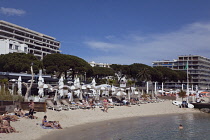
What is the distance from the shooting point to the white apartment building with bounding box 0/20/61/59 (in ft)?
227

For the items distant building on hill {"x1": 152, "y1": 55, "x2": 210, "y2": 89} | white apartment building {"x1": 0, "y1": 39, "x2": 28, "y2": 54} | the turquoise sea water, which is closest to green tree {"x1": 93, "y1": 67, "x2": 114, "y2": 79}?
white apartment building {"x1": 0, "y1": 39, "x2": 28, "y2": 54}

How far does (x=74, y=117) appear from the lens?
910 inches

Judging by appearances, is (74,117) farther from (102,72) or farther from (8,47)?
(102,72)

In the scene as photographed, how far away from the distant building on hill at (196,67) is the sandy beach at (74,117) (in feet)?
284

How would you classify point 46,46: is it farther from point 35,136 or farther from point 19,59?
point 35,136

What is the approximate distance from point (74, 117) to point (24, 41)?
215 ft

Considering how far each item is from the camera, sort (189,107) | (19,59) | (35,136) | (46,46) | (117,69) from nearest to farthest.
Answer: (35,136) < (189,107) < (19,59) < (117,69) < (46,46)

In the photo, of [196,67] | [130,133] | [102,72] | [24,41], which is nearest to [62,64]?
[102,72]

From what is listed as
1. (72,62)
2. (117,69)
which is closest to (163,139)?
(72,62)

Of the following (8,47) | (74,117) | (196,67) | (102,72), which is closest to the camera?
(74,117)

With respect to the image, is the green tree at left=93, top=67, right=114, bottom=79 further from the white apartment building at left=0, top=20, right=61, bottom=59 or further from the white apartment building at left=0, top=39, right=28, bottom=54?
the white apartment building at left=0, top=39, right=28, bottom=54

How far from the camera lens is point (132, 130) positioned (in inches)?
789

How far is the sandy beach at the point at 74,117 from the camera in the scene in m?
15.7

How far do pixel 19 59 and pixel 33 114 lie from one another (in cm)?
3710
